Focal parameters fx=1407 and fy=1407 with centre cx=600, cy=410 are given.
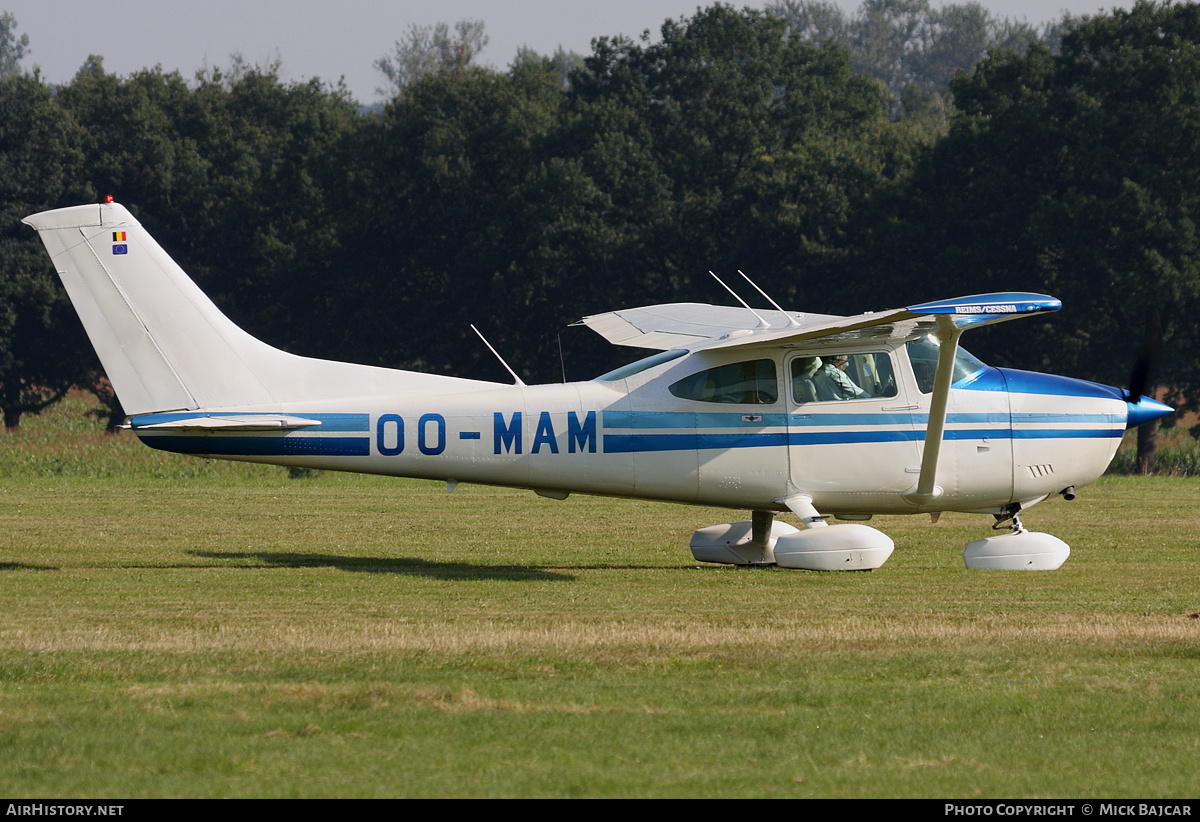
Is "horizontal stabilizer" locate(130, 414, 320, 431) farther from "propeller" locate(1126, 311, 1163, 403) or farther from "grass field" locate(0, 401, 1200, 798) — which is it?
"propeller" locate(1126, 311, 1163, 403)

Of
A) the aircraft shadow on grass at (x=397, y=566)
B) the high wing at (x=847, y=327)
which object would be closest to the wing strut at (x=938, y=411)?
the high wing at (x=847, y=327)

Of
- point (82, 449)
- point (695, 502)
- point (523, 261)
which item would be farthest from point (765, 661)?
point (523, 261)

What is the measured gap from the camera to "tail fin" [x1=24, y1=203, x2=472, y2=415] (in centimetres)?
1312

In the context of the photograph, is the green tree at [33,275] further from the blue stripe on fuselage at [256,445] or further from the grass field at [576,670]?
the blue stripe on fuselage at [256,445]

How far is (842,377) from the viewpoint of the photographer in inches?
553

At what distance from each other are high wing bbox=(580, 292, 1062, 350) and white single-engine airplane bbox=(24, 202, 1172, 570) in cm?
7

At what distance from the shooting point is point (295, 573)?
1371cm

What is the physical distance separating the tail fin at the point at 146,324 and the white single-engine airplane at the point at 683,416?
A: 0.7 inches

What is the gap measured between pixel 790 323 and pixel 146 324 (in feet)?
21.4

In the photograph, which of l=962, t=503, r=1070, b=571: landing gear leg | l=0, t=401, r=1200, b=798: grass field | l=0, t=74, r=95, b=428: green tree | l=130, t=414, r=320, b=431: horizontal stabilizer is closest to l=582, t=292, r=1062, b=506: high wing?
l=962, t=503, r=1070, b=571: landing gear leg

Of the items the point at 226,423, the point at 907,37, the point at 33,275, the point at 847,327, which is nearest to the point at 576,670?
the point at 847,327

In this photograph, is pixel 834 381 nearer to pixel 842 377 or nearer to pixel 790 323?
pixel 842 377

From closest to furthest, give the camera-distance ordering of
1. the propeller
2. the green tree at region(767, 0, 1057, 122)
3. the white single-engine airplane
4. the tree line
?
the white single-engine airplane, the propeller, the tree line, the green tree at region(767, 0, 1057, 122)

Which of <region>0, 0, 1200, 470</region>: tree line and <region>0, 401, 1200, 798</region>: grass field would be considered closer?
<region>0, 401, 1200, 798</region>: grass field
